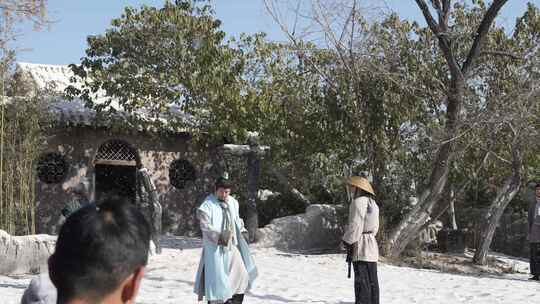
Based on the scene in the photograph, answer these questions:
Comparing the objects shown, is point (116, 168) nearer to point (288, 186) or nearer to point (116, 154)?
point (116, 154)

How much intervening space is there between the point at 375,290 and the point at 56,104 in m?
11.1

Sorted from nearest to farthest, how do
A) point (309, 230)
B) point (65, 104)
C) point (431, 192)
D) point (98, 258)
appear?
point (98, 258), point (431, 192), point (309, 230), point (65, 104)

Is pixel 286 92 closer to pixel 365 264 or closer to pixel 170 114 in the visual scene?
pixel 170 114

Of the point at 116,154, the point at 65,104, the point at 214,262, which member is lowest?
the point at 214,262

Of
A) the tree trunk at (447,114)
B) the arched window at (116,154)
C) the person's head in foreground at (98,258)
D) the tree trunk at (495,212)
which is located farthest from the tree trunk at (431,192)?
the person's head in foreground at (98,258)

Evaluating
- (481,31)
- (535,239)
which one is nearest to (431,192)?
(535,239)

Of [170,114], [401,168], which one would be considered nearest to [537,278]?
[401,168]

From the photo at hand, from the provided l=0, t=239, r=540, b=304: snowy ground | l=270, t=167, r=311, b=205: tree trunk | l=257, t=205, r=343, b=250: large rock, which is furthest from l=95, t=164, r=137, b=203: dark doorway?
l=0, t=239, r=540, b=304: snowy ground

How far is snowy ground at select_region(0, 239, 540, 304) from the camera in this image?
10.0m

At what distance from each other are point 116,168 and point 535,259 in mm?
10790

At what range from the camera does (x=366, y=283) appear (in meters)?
8.31

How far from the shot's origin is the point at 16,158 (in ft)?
44.9

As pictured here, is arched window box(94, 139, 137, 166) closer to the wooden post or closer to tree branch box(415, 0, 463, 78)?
the wooden post

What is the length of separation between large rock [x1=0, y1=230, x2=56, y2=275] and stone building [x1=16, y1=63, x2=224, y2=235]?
472cm
